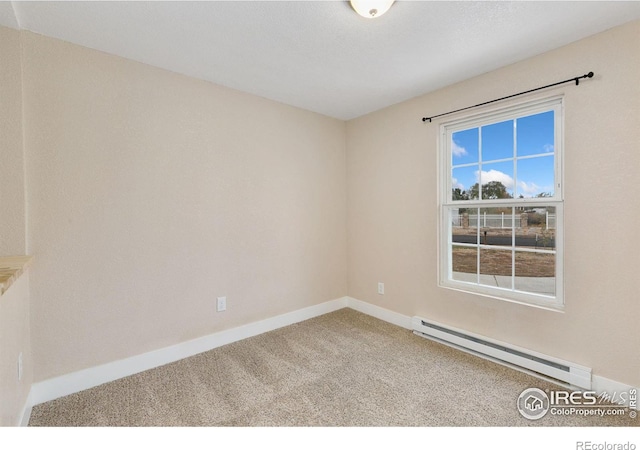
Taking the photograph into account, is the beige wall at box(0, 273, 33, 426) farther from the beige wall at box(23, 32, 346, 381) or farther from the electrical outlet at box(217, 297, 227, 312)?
the electrical outlet at box(217, 297, 227, 312)

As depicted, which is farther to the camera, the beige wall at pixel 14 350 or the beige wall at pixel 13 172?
the beige wall at pixel 13 172

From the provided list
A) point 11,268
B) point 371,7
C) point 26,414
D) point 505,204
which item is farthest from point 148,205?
point 505,204

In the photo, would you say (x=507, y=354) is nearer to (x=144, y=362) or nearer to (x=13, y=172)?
(x=144, y=362)

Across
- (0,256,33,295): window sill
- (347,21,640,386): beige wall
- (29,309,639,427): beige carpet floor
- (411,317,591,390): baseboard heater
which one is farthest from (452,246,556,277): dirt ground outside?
(0,256,33,295): window sill

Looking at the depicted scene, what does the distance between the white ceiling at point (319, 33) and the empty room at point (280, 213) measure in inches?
0.6

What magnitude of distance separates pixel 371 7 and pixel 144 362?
2.84 metres

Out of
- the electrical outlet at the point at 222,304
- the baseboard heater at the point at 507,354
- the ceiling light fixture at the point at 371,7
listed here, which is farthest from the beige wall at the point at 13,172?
the baseboard heater at the point at 507,354

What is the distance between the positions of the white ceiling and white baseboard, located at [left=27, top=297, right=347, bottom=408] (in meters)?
2.24

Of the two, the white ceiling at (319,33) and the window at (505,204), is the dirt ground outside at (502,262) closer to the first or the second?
the window at (505,204)

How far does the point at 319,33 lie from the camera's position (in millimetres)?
1896

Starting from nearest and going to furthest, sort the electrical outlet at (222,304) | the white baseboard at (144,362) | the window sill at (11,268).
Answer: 1. the window sill at (11,268)
2. the white baseboard at (144,362)
3. the electrical outlet at (222,304)

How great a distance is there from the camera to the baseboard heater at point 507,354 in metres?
1.98

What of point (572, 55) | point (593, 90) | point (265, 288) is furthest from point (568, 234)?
point (265, 288)

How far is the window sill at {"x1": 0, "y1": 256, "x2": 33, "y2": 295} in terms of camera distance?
1230 millimetres
